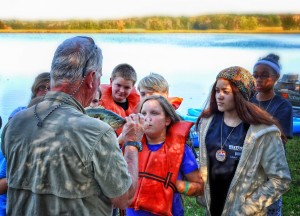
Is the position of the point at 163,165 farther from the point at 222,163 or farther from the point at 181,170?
the point at 222,163

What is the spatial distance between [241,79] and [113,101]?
1684mm

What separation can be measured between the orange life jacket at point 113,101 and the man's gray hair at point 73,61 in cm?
220

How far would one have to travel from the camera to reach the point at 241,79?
125 inches

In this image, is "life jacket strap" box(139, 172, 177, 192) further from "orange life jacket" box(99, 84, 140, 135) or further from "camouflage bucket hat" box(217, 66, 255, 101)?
"orange life jacket" box(99, 84, 140, 135)

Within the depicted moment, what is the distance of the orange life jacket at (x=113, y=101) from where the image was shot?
14.1 ft

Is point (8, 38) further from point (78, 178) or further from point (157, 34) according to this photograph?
point (78, 178)

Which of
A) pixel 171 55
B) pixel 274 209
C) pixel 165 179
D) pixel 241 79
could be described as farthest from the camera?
pixel 171 55

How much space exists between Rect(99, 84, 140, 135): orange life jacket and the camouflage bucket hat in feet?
4.27

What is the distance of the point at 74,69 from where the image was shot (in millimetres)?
1932

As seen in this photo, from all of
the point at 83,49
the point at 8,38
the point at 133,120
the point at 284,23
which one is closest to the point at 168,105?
the point at 133,120

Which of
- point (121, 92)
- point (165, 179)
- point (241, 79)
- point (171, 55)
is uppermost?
point (241, 79)

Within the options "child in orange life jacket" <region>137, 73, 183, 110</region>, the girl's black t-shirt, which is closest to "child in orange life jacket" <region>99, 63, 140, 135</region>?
"child in orange life jacket" <region>137, 73, 183, 110</region>

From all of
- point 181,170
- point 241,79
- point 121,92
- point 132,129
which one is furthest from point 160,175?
point 121,92

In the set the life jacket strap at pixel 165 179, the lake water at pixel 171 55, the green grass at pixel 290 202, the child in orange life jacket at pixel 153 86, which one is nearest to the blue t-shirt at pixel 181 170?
the life jacket strap at pixel 165 179
